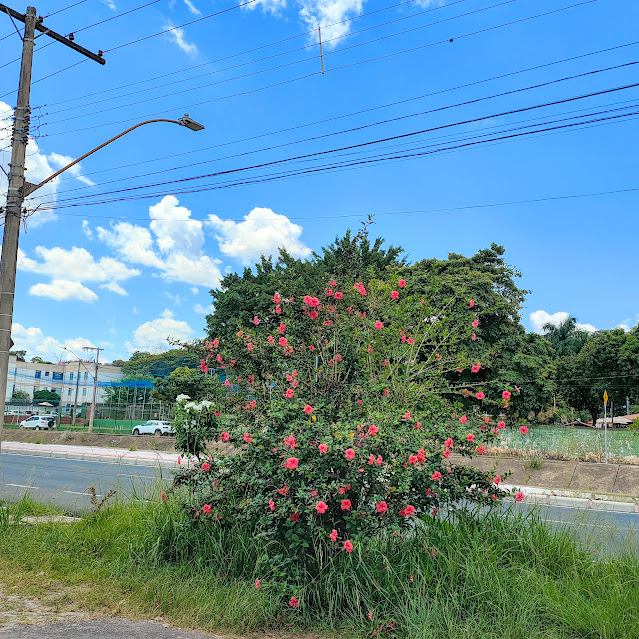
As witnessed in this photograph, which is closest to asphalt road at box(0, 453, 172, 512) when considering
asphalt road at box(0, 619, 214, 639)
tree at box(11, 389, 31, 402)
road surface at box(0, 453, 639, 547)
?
road surface at box(0, 453, 639, 547)

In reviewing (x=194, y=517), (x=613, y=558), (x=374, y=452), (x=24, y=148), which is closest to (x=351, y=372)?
(x=374, y=452)

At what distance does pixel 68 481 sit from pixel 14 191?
29.8ft

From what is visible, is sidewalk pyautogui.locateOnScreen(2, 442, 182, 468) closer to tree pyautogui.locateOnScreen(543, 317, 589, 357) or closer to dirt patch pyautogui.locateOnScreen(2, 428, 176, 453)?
dirt patch pyautogui.locateOnScreen(2, 428, 176, 453)

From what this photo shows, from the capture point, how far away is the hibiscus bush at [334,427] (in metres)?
4.35

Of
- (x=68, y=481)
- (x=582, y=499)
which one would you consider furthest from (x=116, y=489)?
(x=582, y=499)

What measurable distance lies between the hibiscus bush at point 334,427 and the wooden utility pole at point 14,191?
3914 mm

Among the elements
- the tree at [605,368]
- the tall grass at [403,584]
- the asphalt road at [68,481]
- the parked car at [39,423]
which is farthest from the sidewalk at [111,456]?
the tree at [605,368]

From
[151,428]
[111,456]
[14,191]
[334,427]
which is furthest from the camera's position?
[151,428]

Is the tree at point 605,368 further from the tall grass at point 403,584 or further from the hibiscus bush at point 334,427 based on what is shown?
the tall grass at point 403,584

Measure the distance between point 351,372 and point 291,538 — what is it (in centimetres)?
154

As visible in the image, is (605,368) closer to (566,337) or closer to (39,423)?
(566,337)

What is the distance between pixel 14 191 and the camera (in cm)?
892

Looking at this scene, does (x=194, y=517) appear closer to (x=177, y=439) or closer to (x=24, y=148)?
(x=177, y=439)

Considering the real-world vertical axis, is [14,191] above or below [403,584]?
above
